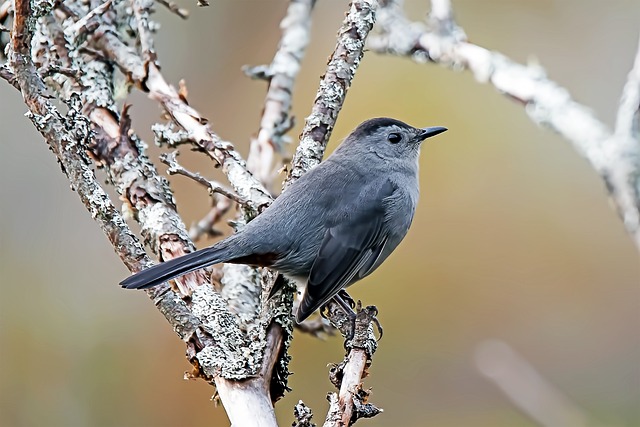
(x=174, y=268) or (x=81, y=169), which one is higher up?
(x=81, y=169)

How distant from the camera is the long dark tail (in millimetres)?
2354

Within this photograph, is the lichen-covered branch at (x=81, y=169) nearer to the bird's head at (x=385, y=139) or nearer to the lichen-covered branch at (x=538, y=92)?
the lichen-covered branch at (x=538, y=92)

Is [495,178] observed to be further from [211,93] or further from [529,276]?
[211,93]

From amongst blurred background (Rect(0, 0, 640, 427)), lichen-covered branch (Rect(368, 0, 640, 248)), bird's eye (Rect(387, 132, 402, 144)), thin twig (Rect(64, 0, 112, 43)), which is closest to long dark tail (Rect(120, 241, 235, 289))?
thin twig (Rect(64, 0, 112, 43))

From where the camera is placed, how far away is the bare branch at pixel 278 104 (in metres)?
3.39

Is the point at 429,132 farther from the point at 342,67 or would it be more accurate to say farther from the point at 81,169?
the point at 81,169

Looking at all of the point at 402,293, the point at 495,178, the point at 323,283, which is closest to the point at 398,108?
the point at 495,178

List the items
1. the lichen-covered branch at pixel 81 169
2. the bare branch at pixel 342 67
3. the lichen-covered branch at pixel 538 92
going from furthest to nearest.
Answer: the bare branch at pixel 342 67 < the lichen-covered branch at pixel 81 169 < the lichen-covered branch at pixel 538 92

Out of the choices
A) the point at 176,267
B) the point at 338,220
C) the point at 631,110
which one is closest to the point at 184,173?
the point at 176,267

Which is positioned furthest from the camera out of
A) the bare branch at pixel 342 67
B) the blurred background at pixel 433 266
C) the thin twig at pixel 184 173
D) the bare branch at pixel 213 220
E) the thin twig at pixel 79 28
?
the blurred background at pixel 433 266

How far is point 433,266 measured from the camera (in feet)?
15.8

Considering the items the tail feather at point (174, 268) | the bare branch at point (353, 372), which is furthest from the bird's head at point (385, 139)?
the tail feather at point (174, 268)

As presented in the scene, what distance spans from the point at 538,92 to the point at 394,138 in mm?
1521

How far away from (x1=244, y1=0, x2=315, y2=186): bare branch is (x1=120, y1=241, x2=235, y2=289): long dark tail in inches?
25.0
